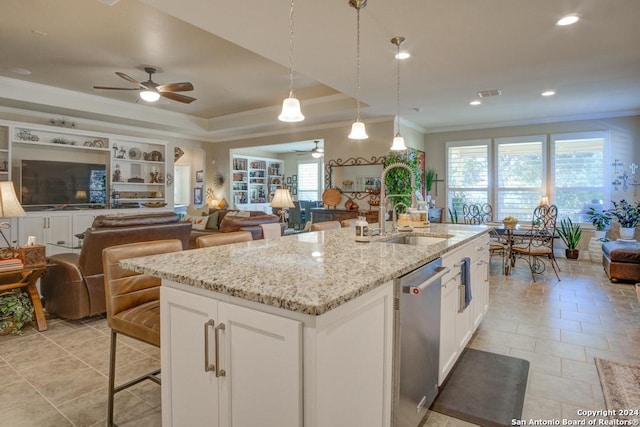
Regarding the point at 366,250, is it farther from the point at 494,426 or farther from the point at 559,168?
the point at 559,168

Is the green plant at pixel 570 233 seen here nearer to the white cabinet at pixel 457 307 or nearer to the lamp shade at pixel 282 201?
the white cabinet at pixel 457 307

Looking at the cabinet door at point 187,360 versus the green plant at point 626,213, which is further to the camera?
the green plant at point 626,213

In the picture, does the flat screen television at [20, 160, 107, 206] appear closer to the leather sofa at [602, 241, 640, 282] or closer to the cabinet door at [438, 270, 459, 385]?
the cabinet door at [438, 270, 459, 385]

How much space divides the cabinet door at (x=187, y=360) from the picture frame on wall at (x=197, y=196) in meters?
8.35

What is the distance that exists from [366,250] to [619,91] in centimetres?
537

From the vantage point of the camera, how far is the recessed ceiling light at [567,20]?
289 centimetres

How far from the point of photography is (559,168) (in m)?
6.88

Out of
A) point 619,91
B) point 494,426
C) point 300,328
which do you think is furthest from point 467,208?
point 300,328

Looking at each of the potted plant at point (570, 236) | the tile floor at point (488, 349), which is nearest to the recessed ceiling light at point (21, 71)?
the tile floor at point (488, 349)

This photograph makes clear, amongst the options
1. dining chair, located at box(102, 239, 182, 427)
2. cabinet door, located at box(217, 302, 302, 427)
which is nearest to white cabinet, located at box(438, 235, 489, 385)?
cabinet door, located at box(217, 302, 302, 427)

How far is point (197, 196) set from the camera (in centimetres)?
948

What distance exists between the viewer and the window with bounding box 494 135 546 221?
7.06m

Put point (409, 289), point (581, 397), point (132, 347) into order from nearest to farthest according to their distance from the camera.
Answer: point (409, 289), point (581, 397), point (132, 347)

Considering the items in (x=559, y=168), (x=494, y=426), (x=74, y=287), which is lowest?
(x=494, y=426)
